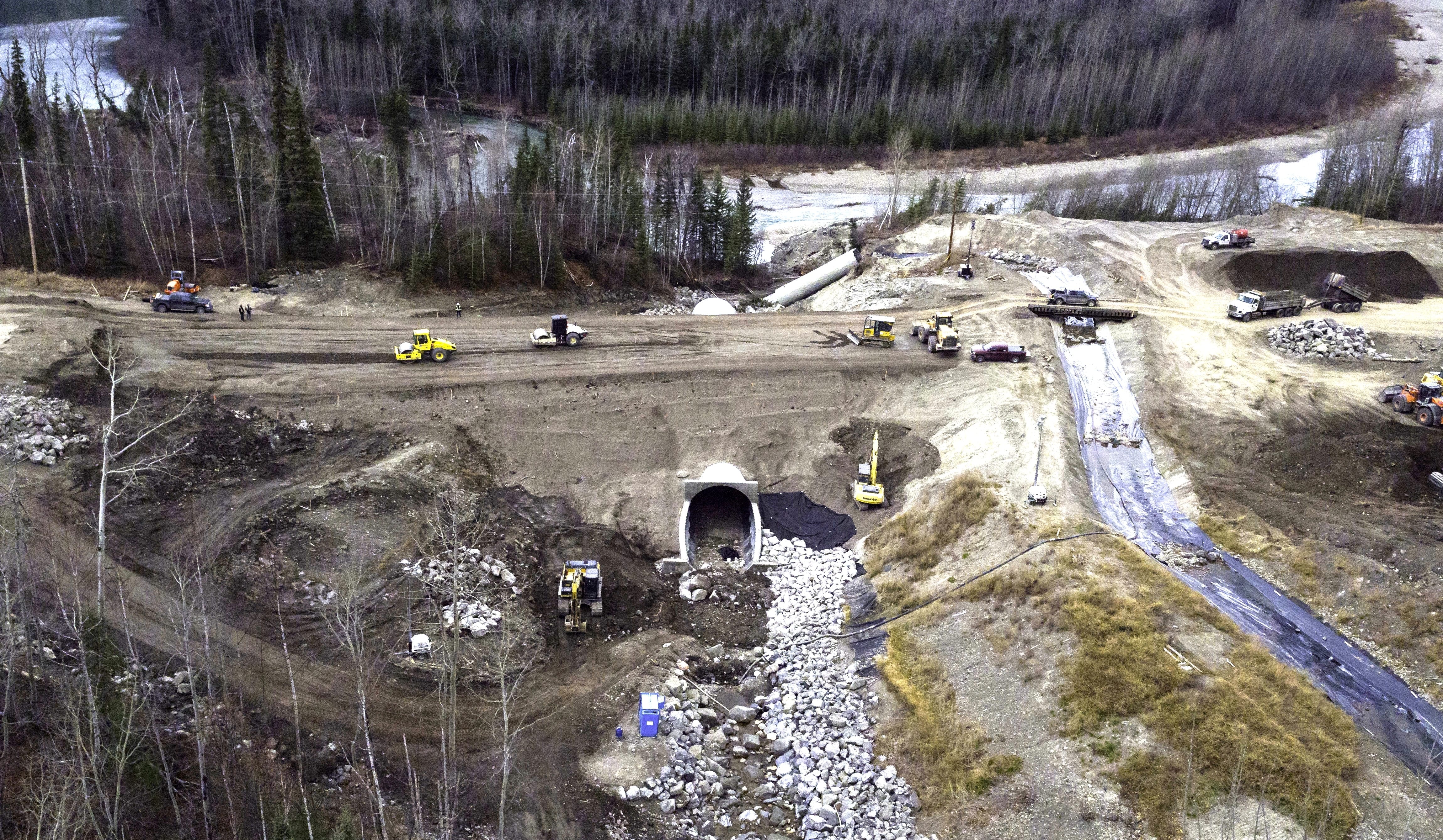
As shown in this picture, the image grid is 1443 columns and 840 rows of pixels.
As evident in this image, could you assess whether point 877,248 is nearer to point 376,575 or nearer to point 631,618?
point 631,618

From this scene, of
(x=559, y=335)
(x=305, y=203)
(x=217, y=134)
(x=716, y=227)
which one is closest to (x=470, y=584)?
(x=559, y=335)

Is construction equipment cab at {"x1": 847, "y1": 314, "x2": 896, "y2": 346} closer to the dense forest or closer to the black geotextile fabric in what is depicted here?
the black geotextile fabric

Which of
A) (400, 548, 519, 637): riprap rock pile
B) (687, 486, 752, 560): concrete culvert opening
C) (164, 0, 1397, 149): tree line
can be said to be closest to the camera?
(400, 548, 519, 637): riprap rock pile

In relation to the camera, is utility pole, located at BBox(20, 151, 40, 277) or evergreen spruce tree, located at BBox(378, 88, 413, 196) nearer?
utility pole, located at BBox(20, 151, 40, 277)

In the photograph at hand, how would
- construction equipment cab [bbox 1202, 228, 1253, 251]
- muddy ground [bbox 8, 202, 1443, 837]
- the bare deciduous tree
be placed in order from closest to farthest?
muddy ground [bbox 8, 202, 1443, 837], the bare deciduous tree, construction equipment cab [bbox 1202, 228, 1253, 251]

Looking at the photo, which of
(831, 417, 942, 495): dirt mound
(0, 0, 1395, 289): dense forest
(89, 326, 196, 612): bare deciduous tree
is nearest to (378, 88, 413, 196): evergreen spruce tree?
(0, 0, 1395, 289): dense forest

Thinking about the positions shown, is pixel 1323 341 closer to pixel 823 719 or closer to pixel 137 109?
pixel 823 719

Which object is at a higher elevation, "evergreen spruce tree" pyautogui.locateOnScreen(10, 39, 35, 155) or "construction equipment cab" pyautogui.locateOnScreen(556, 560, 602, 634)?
"evergreen spruce tree" pyautogui.locateOnScreen(10, 39, 35, 155)
